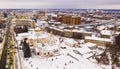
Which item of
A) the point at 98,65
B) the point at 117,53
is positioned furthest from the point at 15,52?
the point at 117,53

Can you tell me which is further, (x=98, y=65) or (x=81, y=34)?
(x=81, y=34)

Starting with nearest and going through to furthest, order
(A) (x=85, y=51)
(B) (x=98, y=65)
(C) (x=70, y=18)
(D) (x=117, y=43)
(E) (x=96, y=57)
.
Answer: (B) (x=98, y=65) < (E) (x=96, y=57) < (A) (x=85, y=51) < (D) (x=117, y=43) < (C) (x=70, y=18)

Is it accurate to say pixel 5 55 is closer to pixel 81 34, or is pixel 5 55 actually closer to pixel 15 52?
pixel 15 52

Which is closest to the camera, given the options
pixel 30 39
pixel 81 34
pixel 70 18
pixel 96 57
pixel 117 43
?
pixel 96 57

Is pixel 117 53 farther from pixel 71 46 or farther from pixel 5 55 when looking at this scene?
pixel 5 55

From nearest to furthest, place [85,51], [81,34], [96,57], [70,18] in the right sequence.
→ [96,57], [85,51], [81,34], [70,18]

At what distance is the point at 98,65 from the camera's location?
15.8 meters

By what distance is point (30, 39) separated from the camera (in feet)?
79.5

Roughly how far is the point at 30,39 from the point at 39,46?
4743 mm

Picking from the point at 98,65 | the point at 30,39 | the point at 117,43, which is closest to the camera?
the point at 98,65

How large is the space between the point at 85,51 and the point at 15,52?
27.4 ft

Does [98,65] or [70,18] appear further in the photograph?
[70,18]

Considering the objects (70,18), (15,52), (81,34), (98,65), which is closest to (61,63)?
(98,65)

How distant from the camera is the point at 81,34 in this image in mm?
31094
